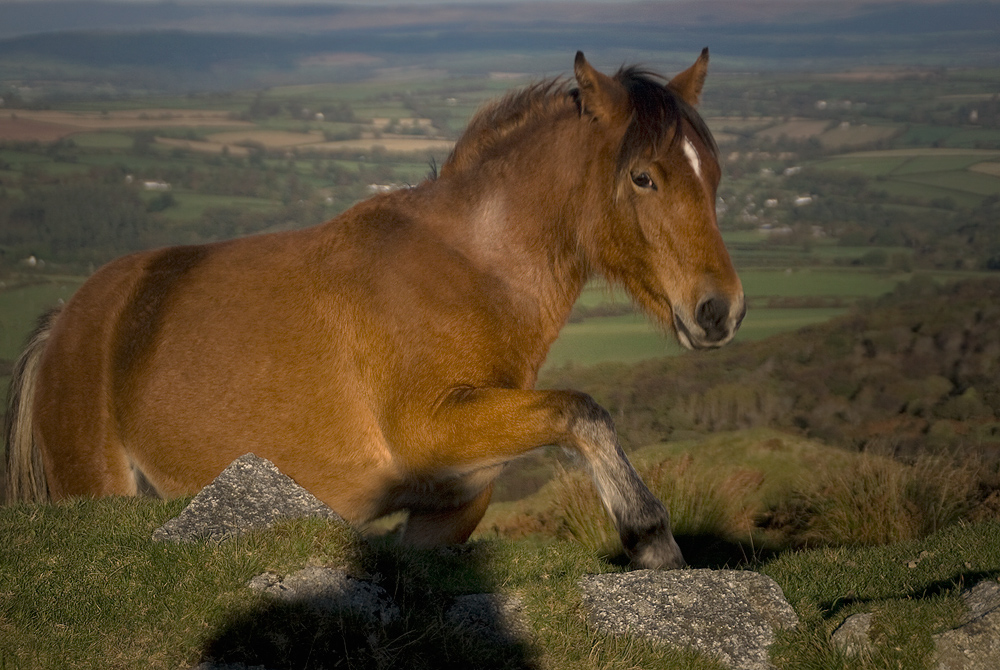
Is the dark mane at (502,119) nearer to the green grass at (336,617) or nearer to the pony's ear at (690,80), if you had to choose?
the pony's ear at (690,80)

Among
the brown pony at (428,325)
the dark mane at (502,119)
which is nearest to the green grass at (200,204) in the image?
the brown pony at (428,325)

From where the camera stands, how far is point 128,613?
378 cm

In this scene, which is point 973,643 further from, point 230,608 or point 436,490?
point 230,608

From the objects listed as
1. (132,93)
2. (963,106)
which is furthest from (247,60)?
(963,106)

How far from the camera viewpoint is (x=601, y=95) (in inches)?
197

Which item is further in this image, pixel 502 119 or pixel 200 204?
pixel 200 204

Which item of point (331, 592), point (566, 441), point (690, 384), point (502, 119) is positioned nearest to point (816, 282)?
point (690, 384)

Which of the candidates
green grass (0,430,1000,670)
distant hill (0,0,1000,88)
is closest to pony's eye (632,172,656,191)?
green grass (0,430,1000,670)

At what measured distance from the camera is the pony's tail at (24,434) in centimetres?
624

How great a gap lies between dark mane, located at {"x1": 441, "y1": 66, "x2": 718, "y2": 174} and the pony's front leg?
60.7 inches

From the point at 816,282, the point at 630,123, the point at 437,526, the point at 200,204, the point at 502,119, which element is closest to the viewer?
the point at 630,123

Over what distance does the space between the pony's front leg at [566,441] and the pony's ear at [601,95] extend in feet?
5.91

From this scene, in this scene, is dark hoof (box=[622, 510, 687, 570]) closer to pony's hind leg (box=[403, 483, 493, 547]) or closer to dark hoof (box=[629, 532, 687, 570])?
dark hoof (box=[629, 532, 687, 570])

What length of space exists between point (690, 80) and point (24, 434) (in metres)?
5.63
